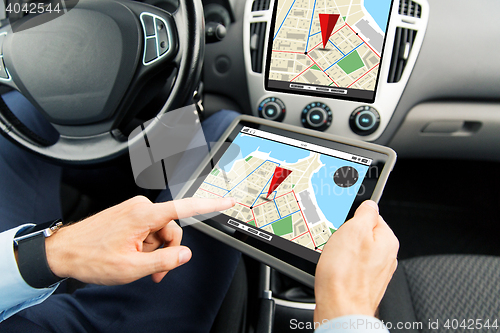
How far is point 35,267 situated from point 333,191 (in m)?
0.59

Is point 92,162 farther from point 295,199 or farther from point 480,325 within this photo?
point 480,325

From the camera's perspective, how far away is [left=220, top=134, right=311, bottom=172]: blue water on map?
27.5 inches

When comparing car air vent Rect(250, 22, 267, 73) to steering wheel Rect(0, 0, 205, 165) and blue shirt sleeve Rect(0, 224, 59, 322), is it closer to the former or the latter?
steering wheel Rect(0, 0, 205, 165)

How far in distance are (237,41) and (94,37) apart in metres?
0.41

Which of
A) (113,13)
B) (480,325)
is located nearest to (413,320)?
(480,325)

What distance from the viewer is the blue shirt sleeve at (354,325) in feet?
1.35

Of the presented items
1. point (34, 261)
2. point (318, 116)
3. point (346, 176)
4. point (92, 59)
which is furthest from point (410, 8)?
point (34, 261)

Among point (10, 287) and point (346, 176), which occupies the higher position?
point (346, 176)

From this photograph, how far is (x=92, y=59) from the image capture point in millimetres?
729

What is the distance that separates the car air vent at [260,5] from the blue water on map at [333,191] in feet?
1.60

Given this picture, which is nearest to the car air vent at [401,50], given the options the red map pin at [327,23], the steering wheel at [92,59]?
the red map pin at [327,23]

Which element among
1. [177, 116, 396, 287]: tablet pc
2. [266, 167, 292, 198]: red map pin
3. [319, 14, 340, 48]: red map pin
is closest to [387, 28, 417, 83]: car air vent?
[319, 14, 340, 48]: red map pin

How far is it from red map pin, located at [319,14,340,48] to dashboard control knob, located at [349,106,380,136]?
0.20 meters

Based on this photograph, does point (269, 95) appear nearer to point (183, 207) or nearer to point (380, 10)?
point (380, 10)
